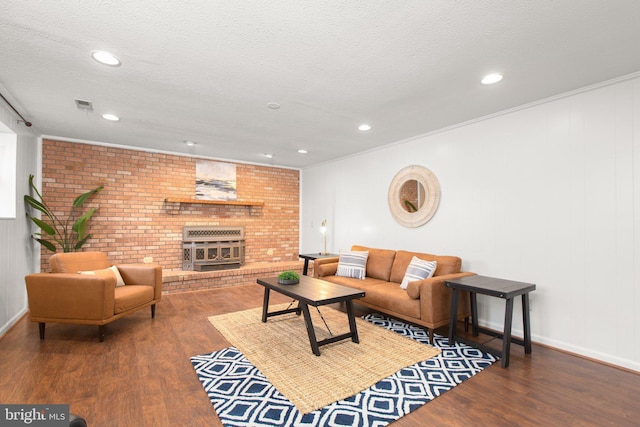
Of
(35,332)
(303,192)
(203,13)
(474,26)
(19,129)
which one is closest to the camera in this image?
(203,13)

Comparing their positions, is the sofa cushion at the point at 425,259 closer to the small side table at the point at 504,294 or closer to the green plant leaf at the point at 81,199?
the small side table at the point at 504,294

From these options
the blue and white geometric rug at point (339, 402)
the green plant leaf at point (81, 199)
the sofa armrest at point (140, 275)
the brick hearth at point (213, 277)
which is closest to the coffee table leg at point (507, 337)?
the blue and white geometric rug at point (339, 402)

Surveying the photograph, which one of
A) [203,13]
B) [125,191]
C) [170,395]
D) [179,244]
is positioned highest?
[203,13]

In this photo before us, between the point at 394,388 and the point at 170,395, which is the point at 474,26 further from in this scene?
the point at 170,395

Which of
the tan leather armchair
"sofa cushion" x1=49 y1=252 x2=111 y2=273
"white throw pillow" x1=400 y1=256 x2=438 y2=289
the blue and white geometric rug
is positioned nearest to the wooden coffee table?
the blue and white geometric rug

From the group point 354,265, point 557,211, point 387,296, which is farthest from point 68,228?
point 557,211

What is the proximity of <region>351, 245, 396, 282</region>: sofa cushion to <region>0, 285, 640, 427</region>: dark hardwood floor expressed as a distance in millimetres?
1576

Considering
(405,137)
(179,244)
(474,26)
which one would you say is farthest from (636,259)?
(179,244)

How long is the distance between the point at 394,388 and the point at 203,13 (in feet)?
8.94

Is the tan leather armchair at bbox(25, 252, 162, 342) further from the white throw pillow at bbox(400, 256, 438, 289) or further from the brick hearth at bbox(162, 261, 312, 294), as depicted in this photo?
the white throw pillow at bbox(400, 256, 438, 289)

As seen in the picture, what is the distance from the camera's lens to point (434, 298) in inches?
120

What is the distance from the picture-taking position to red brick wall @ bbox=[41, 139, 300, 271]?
15.4 feet

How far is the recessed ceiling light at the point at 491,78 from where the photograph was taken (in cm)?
255

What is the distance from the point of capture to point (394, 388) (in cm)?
225
